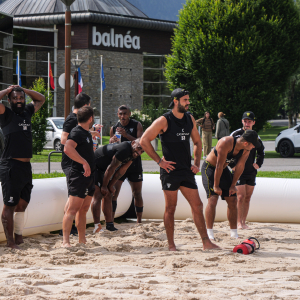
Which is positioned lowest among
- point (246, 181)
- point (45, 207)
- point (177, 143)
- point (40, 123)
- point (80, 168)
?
point (45, 207)

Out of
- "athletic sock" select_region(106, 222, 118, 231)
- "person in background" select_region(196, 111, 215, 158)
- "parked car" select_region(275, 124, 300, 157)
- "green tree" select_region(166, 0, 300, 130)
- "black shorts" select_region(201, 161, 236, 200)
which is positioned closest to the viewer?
"black shorts" select_region(201, 161, 236, 200)

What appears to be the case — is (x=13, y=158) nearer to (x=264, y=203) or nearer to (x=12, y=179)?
(x=12, y=179)

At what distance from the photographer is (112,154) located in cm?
691

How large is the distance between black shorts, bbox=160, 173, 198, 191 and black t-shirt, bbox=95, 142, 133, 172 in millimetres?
1053

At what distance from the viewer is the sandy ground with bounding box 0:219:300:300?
13.6 ft

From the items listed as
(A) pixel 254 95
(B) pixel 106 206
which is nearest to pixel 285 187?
(B) pixel 106 206

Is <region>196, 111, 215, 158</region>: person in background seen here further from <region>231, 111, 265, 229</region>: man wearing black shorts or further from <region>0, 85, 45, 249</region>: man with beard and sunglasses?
<region>0, 85, 45, 249</region>: man with beard and sunglasses

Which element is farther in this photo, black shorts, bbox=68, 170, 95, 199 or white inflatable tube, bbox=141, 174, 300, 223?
white inflatable tube, bbox=141, 174, 300, 223

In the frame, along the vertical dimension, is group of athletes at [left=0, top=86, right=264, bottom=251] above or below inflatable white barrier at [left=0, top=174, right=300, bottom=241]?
above

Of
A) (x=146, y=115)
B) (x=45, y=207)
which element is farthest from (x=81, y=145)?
(x=146, y=115)

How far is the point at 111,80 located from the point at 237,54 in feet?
54.8

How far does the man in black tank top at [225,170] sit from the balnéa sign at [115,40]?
31744mm

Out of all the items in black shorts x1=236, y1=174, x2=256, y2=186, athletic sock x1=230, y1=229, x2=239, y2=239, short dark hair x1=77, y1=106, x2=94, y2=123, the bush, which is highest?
the bush

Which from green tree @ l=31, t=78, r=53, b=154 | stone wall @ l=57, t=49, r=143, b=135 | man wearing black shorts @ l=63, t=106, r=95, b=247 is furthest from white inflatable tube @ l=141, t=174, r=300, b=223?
stone wall @ l=57, t=49, r=143, b=135
